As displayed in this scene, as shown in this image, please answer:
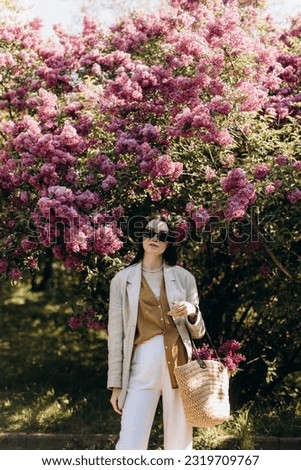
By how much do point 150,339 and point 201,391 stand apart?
40 centimetres

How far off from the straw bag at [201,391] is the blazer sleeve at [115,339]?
349mm

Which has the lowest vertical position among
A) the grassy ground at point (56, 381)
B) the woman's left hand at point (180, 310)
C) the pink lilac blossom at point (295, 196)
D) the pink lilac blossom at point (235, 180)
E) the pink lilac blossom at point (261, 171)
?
the grassy ground at point (56, 381)

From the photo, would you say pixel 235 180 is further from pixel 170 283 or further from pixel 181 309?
pixel 181 309

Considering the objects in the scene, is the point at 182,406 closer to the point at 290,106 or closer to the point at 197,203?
the point at 197,203

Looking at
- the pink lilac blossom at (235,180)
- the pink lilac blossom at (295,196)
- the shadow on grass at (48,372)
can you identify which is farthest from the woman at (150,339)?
the shadow on grass at (48,372)

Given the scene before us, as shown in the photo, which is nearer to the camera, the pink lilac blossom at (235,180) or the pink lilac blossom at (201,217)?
the pink lilac blossom at (235,180)

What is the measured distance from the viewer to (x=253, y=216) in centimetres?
560

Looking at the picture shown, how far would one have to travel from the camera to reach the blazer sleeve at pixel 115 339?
411 centimetres

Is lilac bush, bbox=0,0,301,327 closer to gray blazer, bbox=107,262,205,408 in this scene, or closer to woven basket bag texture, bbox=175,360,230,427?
gray blazer, bbox=107,262,205,408

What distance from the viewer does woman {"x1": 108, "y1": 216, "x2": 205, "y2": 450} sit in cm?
402

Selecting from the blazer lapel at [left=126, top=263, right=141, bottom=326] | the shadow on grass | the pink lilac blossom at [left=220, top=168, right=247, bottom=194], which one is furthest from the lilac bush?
the shadow on grass

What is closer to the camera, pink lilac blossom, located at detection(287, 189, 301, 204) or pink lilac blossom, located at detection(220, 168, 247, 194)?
pink lilac blossom, located at detection(220, 168, 247, 194)

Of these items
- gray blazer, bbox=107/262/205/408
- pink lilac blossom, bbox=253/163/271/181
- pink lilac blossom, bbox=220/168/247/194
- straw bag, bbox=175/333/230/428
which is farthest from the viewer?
pink lilac blossom, bbox=253/163/271/181

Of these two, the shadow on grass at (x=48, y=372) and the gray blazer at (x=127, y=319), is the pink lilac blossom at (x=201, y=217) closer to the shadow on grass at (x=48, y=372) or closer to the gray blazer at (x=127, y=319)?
the gray blazer at (x=127, y=319)
